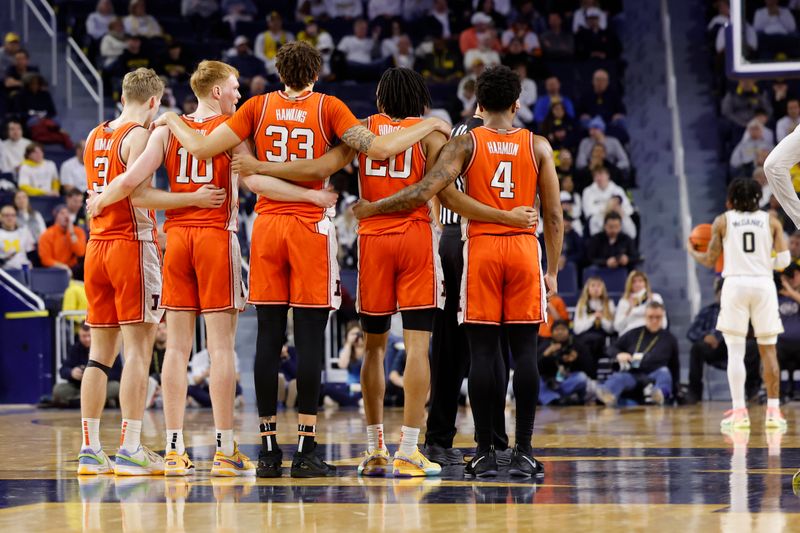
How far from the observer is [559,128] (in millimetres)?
17016

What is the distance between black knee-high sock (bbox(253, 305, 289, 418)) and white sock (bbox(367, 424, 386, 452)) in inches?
22.4

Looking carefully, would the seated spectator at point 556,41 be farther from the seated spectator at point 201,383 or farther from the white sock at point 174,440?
the white sock at point 174,440

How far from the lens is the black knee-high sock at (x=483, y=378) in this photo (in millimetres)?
6301

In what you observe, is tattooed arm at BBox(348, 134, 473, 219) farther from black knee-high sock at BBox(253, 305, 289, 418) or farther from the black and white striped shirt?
black knee-high sock at BBox(253, 305, 289, 418)

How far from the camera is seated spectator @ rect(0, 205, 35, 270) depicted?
14945mm

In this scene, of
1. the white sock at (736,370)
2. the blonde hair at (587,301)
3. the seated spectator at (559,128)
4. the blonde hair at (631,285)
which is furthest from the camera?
the seated spectator at (559,128)

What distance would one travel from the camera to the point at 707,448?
781 centimetres

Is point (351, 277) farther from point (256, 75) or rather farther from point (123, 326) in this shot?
point (123, 326)

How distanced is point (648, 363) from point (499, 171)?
731cm

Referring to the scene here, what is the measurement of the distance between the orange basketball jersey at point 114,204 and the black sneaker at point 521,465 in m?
2.37

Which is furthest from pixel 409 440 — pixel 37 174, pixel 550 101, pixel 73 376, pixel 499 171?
pixel 550 101

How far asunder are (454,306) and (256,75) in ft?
39.4

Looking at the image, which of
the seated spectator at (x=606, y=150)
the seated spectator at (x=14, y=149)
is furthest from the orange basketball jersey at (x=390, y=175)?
the seated spectator at (x=14, y=149)

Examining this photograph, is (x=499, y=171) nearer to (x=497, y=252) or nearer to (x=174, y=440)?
(x=497, y=252)
